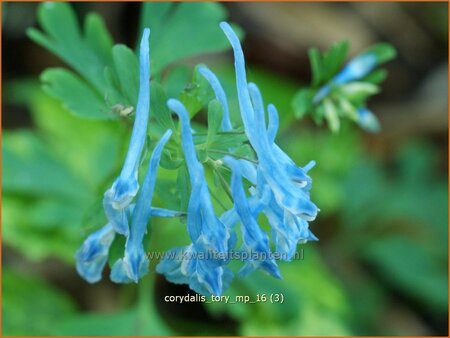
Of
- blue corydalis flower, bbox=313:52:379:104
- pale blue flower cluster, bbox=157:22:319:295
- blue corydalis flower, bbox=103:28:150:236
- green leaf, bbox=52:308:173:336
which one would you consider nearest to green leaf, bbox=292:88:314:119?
blue corydalis flower, bbox=313:52:379:104

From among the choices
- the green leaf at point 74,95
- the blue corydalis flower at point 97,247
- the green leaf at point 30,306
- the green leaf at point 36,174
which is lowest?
the green leaf at point 30,306

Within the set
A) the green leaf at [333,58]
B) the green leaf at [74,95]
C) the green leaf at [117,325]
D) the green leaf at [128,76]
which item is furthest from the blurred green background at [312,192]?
the green leaf at [333,58]

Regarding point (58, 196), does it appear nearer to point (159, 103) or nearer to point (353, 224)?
point (159, 103)

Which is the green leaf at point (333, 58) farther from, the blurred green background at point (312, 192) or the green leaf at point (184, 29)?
the green leaf at point (184, 29)

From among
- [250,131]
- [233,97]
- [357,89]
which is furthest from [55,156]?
[250,131]

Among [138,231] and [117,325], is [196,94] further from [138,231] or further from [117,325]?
[117,325]

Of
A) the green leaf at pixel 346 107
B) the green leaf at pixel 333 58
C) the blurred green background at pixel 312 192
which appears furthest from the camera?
the blurred green background at pixel 312 192

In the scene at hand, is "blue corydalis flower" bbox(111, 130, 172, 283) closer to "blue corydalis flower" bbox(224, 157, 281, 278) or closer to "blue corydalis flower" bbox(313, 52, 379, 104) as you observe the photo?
"blue corydalis flower" bbox(224, 157, 281, 278)

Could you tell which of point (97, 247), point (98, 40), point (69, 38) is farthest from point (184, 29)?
point (97, 247)
